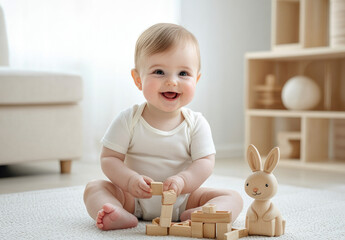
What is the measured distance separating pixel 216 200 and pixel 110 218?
0.24 meters

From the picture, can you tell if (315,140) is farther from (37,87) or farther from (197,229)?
(197,229)

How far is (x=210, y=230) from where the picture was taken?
1.01 metres

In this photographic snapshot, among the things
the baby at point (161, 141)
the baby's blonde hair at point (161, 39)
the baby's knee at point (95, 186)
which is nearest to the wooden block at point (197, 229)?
the baby at point (161, 141)

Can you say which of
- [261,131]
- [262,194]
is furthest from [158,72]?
[261,131]

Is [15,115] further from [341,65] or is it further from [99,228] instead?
[341,65]

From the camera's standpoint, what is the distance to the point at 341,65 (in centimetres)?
268

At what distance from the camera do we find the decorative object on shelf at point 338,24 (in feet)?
7.61

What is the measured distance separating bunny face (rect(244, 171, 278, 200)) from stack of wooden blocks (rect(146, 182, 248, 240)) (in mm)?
68

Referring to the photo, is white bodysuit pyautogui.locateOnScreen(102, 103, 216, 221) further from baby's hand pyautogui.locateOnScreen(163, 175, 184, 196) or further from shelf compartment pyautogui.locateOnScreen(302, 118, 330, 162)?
shelf compartment pyautogui.locateOnScreen(302, 118, 330, 162)

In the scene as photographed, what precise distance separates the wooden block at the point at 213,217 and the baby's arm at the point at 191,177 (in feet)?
0.25

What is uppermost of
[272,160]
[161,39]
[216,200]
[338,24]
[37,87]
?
[338,24]

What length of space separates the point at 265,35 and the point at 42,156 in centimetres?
174

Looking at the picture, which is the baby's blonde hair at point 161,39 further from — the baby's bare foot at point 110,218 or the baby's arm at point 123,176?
the baby's bare foot at point 110,218

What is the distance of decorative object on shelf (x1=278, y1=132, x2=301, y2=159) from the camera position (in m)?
2.56
